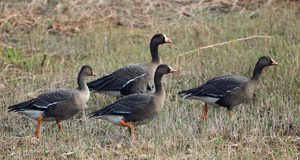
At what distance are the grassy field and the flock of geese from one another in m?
0.31

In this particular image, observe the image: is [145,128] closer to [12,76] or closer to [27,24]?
[12,76]

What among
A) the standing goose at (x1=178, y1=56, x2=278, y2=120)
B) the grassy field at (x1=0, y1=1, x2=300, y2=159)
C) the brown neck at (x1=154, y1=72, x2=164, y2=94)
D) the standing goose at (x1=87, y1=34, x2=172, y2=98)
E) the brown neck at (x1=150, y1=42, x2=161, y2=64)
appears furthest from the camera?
the brown neck at (x1=150, y1=42, x2=161, y2=64)

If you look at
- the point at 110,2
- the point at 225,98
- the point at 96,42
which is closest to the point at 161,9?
the point at 110,2

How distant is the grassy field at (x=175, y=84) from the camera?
307 inches

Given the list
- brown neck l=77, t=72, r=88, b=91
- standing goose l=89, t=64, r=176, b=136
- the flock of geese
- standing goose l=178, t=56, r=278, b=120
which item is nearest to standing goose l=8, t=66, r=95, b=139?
the flock of geese

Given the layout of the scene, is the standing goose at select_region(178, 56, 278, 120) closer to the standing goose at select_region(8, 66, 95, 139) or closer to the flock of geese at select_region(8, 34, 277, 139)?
the flock of geese at select_region(8, 34, 277, 139)

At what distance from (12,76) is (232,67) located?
5353 millimetres

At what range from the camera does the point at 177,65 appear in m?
12.4

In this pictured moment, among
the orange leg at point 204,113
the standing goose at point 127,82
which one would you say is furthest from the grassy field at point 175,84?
the standing goose at point 127,82

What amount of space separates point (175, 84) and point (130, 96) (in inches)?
111

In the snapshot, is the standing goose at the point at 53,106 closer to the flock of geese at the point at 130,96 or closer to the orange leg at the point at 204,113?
the flock of geese at the point at 130,96

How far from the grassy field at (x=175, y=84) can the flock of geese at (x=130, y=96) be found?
0.31m

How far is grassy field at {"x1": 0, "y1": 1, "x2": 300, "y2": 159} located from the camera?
780cm

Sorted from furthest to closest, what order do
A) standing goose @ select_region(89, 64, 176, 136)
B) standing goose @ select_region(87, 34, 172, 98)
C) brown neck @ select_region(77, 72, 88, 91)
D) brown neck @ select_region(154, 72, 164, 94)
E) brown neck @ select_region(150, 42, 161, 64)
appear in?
1. brown neck @ select_region(150, 42, 161, 64)
2. standing goose @ select_region(87, 34, 172, 98)
3. brown neck @ select_region(77, 72, 88, 91)
4. brown neck @ select_region(154, 72, 164, 94)
5. standing goose @ select_region(89, 64, 176, 136)
